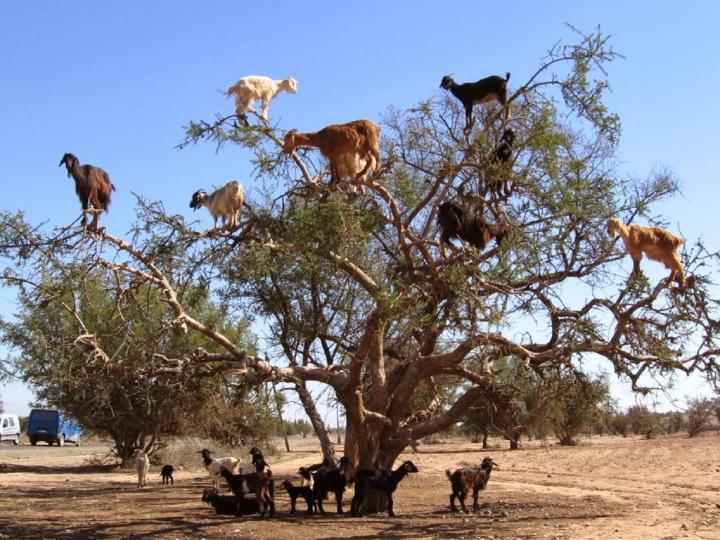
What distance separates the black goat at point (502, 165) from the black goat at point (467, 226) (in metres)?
0.47

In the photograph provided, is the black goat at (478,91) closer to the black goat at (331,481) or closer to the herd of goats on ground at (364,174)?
the herd of goats on ground at (364,174)

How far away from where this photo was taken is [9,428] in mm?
43094

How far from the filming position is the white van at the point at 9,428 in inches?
1674

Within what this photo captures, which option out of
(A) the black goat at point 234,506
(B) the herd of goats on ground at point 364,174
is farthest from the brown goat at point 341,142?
(A) the black goat at point 234,506

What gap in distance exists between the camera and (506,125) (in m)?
9.52

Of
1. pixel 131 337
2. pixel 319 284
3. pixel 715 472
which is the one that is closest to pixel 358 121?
pixel 131 337

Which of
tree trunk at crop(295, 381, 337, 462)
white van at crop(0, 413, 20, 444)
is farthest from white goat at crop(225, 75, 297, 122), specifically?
white van at crop(0, 413, 20, 444)

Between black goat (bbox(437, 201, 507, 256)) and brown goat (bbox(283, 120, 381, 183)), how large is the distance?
1039 mm

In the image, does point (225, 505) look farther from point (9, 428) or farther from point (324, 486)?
point (9, 428)

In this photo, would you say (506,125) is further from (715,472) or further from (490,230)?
(715,472)

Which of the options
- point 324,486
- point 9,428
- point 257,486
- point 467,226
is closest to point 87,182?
point 467,226

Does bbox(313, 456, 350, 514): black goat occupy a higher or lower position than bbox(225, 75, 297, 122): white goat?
lower

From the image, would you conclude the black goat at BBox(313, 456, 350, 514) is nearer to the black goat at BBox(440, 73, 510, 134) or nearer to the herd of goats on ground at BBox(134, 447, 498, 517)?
the herd of goats on ground at BBox(134, 447, 498, 517)

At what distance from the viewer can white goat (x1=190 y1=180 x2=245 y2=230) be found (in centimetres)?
931
